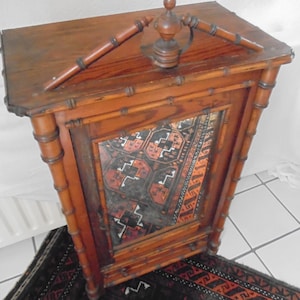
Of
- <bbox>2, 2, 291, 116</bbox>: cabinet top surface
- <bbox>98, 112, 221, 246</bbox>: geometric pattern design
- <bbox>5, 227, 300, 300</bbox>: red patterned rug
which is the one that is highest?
<bbox>2, 2, 291, 116</bbox>: cabinet top surface

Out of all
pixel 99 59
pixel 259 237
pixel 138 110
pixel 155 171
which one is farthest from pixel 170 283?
pixel 99 59

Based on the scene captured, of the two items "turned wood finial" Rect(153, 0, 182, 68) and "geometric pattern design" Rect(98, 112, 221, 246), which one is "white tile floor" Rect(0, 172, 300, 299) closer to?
"geometric pattern design" Rect(98, 112, 221, 246)

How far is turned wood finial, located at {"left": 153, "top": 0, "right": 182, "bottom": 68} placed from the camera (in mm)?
589

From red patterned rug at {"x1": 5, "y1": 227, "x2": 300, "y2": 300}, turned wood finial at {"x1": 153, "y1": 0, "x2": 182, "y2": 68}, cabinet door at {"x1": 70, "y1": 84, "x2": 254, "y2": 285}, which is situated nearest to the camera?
turned wood finial at {"x1": 153, "y1": 0, "x2": 182, "y2": 68}

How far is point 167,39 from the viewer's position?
617 millimetres

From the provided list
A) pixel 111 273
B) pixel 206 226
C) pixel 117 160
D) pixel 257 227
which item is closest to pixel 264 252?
pixel 257 227

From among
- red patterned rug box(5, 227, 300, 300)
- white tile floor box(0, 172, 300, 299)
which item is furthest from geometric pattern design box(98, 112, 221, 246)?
white tile floor box(0, 172, 300, 299)

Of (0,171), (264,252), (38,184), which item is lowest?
(264,252)

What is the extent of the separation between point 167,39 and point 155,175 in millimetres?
457

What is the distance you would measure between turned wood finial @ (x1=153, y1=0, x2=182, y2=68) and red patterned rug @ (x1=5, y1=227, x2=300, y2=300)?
0.97 meters

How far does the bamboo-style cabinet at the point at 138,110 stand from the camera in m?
0.61

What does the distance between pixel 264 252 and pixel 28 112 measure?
1.24m

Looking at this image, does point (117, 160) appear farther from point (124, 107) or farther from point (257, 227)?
point (257, 227)

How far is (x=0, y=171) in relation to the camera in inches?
41.8
